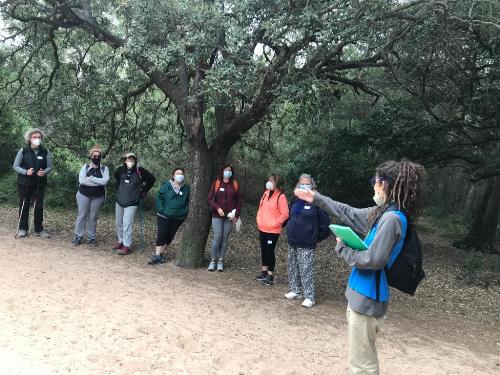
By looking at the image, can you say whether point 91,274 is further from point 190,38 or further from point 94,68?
point 94,68

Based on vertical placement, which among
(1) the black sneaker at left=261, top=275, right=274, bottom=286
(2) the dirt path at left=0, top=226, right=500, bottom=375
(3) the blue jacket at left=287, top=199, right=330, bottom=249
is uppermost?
(3) the blue jacket at left=287, top=199, right=330, bottom=249

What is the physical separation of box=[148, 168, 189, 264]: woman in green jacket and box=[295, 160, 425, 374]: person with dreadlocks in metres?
4.50

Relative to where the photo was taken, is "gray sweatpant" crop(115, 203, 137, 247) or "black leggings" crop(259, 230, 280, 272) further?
"gray sweatpant" crop(115, 203, 137, 247)

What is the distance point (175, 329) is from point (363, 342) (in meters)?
2.20

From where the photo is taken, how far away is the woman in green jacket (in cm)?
704

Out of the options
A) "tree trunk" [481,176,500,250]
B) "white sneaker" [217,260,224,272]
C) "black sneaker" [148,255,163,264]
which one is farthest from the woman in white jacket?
"tree trunk" [481,176,500,250]

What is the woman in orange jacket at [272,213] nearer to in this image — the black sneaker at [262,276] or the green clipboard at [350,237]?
the black sneaker at [262,276]

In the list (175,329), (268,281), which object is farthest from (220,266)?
(175,329)

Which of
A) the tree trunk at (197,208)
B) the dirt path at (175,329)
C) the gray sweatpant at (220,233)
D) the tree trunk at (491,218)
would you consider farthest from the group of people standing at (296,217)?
the tree trunk at (491,218)

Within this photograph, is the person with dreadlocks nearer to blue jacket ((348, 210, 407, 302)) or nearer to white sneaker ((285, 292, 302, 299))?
blue jacket ((348, 210, 407, 302))

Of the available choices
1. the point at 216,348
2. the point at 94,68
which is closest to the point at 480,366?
the point at 216,348

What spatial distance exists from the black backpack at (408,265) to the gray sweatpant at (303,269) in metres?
2.94

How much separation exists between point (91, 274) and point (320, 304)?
299 cm

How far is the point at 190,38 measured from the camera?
17.4 feet
